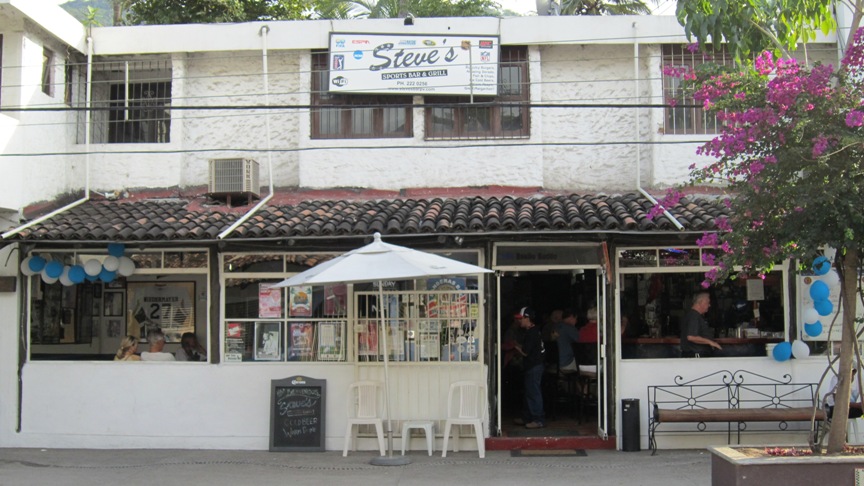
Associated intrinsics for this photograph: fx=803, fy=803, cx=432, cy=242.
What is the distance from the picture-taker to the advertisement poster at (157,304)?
43.8 feet

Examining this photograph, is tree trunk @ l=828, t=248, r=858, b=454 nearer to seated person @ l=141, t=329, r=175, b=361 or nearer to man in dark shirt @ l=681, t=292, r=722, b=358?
man in dark shirt @ l=681, t=292, r=722, b=358

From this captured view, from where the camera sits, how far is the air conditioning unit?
1180 cm

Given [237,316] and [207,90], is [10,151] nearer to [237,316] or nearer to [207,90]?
[207,90]

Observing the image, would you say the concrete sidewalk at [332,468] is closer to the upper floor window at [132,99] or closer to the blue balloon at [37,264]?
the blue balloon at [37,264]

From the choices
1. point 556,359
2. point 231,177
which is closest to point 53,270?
point 231,177

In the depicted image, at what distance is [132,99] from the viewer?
12883mm

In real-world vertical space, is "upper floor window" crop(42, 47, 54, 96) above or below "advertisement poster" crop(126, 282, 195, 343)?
above

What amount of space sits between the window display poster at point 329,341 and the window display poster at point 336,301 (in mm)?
172

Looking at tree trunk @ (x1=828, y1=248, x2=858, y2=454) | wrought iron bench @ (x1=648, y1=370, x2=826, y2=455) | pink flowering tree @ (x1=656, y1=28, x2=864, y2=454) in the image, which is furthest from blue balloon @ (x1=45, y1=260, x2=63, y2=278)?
tree trunk @ (x1=828, y1=248, x2=858, y2=454)

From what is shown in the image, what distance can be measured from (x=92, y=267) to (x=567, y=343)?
707 centimetres

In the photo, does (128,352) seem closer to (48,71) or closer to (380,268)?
(48,71)

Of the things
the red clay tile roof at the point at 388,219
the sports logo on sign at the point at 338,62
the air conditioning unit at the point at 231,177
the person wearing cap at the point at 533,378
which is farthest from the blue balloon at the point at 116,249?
the person wearing cap at the point at 533,378

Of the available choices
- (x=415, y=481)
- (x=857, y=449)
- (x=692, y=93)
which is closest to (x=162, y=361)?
(x=415, y=481)

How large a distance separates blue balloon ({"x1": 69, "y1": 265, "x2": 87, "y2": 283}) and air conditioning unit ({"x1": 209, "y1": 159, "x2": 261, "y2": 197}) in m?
2.11
